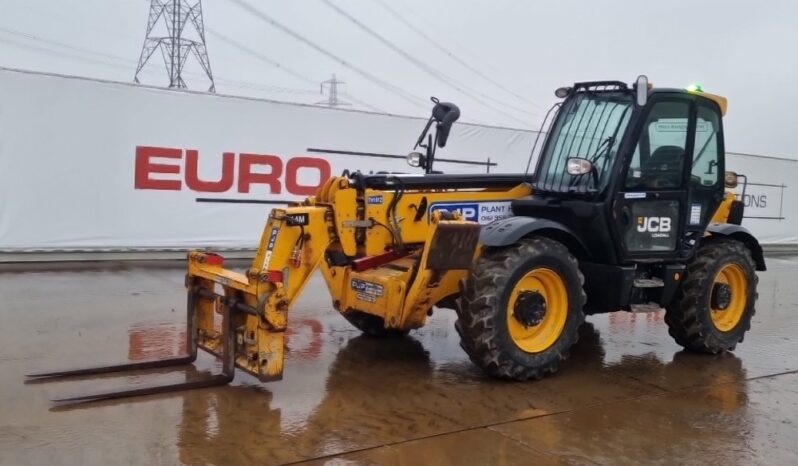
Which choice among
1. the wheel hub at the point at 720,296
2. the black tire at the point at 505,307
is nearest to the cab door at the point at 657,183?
the wheel hub at the point at 720,296

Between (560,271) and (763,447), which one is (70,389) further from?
(763,447)

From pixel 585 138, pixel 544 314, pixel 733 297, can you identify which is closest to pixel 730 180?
pixel 733 297

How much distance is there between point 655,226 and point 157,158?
25.8 feet

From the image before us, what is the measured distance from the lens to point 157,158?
38.9 ft

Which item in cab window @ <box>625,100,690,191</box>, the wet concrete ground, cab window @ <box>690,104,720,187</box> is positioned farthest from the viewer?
cab window @ <box>690,104,720,187</box>

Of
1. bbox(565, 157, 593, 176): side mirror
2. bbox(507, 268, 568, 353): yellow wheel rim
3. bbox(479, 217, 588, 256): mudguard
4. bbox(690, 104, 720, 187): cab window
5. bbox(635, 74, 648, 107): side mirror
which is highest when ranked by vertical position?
bbox(635, 74, 648, 107): side mirror

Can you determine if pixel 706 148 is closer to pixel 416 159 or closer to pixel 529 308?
pixel 529 308

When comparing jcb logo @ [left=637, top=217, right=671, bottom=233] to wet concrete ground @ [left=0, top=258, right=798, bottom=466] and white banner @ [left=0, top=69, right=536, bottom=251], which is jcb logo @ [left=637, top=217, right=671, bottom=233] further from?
white banner @ [left=0, top=69, right=536, bottom=251]

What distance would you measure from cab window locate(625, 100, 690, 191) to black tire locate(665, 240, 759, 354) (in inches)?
30.6

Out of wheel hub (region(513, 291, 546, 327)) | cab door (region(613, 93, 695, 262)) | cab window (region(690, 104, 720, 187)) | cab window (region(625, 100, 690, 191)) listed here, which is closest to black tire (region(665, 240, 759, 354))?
cab door (region(613, 93, 695, 262))

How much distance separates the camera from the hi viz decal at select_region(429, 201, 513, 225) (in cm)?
657

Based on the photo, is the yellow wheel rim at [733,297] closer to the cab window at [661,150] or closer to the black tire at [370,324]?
the cab window at [661,150]

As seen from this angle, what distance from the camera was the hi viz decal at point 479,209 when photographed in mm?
6566

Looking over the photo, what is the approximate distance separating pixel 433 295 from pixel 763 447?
8.10 feet
